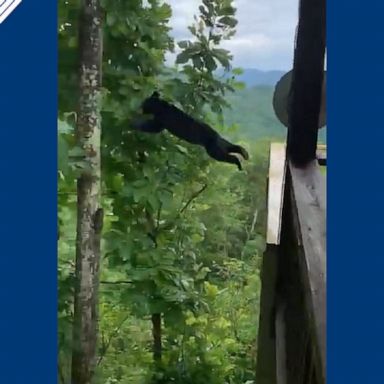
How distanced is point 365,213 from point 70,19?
29.5 inches

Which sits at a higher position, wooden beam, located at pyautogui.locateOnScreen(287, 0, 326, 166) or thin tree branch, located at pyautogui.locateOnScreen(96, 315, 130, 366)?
wooden beam, located at pyautogui.locateOnScreen(287, 0, 326, 166)

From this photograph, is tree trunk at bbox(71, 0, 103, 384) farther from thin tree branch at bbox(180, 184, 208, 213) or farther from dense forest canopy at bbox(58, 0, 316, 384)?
thin tree branch at bbox(180, 184, 208, 213)

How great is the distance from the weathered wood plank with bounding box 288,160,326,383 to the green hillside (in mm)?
158

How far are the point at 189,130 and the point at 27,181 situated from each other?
40 cm

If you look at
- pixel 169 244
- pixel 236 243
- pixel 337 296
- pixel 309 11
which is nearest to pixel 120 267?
pixel 169 244

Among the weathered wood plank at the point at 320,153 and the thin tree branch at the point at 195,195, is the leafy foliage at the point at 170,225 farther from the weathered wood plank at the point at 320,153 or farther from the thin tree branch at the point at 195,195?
the weathered wood plank at the point at 320,153

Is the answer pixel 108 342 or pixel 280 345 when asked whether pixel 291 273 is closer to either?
pixel 280 345

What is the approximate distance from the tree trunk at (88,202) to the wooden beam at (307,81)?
442 millimetres

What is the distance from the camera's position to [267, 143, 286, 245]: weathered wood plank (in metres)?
1.87

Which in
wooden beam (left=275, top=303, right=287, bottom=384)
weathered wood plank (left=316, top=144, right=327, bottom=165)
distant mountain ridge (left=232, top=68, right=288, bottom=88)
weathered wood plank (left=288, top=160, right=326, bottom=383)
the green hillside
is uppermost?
distant mountain ridge (left=232, top=68, right=288, bottom=88)

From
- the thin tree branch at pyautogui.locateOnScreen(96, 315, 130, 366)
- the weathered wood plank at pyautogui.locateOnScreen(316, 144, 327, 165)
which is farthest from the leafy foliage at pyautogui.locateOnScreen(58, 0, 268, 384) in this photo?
the weathered wood plank at pyautogui.locateOnScreen(316, 144, 327, 165)

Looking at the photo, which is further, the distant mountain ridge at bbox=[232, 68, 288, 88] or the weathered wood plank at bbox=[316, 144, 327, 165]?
the weathered wood plank at bbox=[316, 144, 327, 165]

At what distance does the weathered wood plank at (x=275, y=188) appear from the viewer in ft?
6.14

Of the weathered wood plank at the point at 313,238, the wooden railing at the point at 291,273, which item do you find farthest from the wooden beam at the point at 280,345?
the weathered wood plank at the point at 313,238
